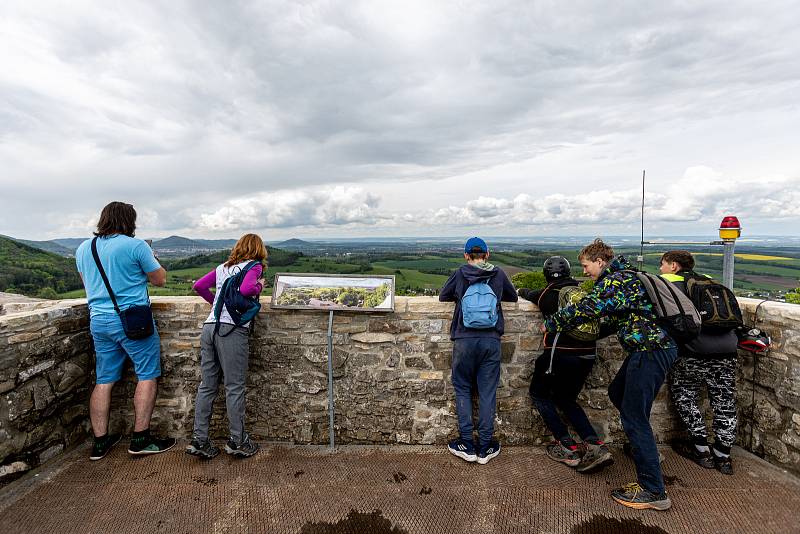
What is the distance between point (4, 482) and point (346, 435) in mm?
2761

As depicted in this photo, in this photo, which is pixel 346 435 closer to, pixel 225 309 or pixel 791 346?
pixel 225 309

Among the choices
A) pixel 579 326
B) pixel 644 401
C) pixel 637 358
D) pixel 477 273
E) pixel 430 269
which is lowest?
pixel 430 269

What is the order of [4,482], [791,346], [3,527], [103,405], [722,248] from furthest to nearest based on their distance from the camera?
1. [722,248]
2. [103,405]
3. [791,346]
4. [4,482]
5. [3,527]

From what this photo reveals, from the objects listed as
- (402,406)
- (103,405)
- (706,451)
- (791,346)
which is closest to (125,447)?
(103,405)

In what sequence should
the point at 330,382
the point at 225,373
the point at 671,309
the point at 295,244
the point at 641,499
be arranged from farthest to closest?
the point at 295,244 < the point at 330,382 < the point at 225,373 < the point at 641,499 < the point at 671,309

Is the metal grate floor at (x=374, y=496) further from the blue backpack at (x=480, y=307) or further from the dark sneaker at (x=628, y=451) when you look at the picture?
the blue backpack at (x=480, y=307)

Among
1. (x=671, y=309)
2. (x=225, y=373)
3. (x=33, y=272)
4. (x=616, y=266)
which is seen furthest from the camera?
(x=33, y=272)

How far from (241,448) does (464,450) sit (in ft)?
6.85

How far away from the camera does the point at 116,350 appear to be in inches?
139

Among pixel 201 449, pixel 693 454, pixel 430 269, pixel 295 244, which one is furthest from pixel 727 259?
pixel 295 244

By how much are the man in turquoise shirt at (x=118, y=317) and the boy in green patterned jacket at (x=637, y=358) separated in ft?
12.1

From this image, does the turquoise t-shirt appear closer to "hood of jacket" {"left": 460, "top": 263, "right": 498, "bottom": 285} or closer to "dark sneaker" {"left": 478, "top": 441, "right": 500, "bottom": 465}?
"hood of jacket" {"left": 460, "top": 263, "right": 498, "bottom": 285}

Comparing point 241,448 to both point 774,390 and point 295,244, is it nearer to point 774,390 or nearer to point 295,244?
point 774,390

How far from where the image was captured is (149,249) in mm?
3453
